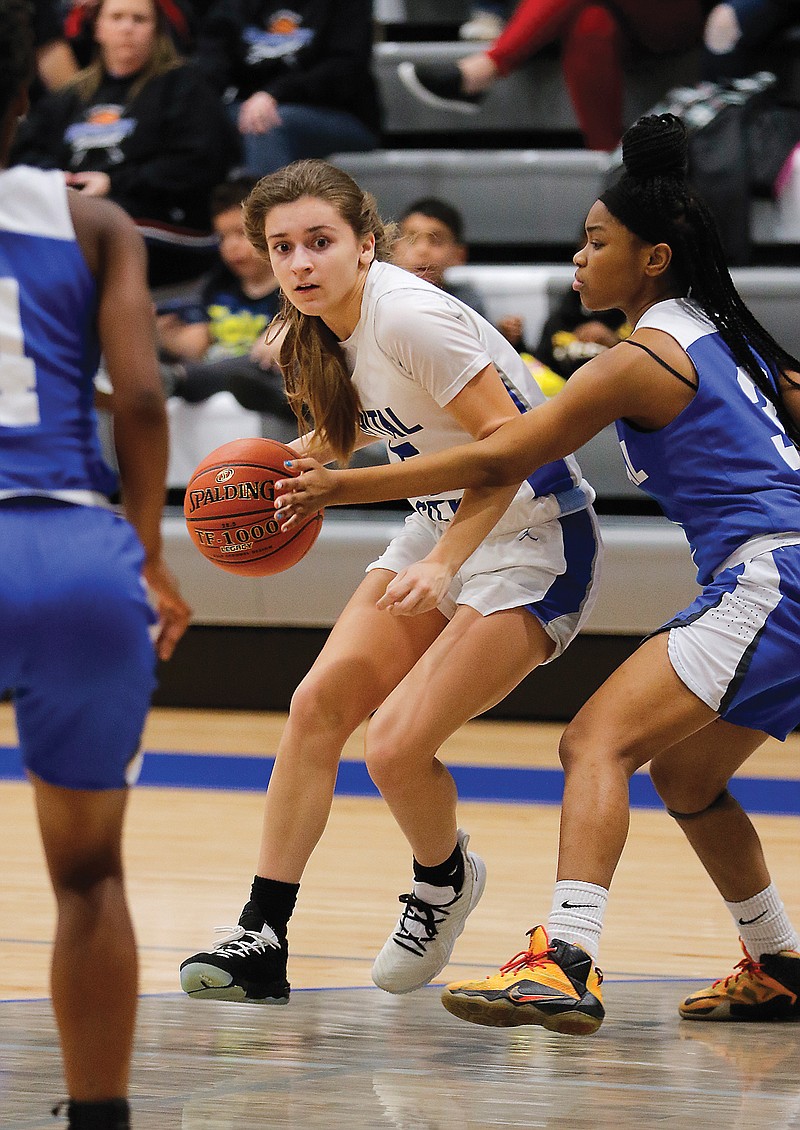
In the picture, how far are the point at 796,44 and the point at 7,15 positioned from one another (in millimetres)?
6158

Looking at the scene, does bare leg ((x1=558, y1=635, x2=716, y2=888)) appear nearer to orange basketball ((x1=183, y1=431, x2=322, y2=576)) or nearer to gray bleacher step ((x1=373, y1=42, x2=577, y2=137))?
orange basketball ((x1=183, y1=431, x2=322, y2=576))

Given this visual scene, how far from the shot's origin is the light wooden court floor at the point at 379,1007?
101 inches

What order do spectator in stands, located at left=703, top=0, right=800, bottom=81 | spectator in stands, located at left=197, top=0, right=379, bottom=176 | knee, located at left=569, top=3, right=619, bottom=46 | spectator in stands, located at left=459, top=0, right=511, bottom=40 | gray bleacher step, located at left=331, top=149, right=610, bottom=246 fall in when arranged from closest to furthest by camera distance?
spectator in stands, located at left=703, top=0, right=800, bottom=81 < knee, located at left=569, top=3, right=619, bottom=46 < spectator in stands, located at left=197, top=0, right=379, bottom=176 < gray bleacher step, located at left=331, top=149, right=610, bottom=246 < spectator in stands, located at left=459, top=0, right=511, bottom=40

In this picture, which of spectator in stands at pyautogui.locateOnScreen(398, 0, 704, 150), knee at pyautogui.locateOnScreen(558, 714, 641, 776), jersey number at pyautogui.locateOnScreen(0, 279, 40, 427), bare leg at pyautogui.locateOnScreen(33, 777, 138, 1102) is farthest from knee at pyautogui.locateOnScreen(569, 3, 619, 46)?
bare leg at pyautogui.locateOnScreen(33, 777, 138, 1102)

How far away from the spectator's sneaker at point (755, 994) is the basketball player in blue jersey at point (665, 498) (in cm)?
32

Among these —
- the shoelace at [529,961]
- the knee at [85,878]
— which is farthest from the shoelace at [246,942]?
the knee at [85,878]

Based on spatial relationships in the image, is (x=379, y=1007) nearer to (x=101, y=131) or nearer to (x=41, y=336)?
(x=41, y=336)

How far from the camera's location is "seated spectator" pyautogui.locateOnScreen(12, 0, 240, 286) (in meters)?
7.05

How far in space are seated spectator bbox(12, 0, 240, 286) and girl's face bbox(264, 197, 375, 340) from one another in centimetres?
418

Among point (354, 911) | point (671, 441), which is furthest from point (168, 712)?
point (671, 441)

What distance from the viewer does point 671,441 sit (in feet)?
9.37

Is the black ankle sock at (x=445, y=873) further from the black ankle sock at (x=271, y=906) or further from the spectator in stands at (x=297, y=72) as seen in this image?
the spectator in stands at (x=297, y=72)

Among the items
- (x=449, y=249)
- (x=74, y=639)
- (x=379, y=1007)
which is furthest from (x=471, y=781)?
(x=74, y=639)

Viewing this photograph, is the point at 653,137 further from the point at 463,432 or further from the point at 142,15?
the point at 142,15
